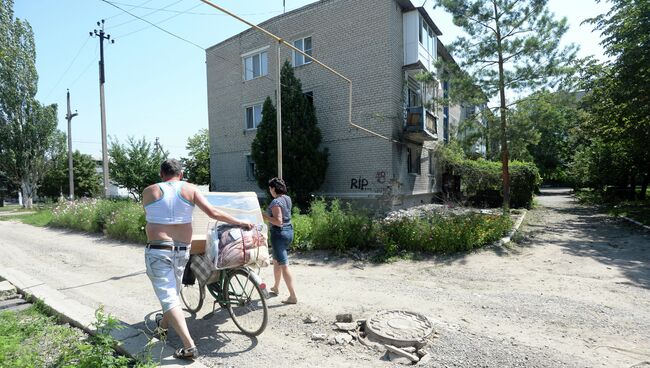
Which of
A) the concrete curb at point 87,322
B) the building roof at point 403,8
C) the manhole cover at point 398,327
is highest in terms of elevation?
the building roof at point 403,8

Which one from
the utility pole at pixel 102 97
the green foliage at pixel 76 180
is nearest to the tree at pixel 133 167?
the utility pole at pixel 102 97

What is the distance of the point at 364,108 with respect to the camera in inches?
629

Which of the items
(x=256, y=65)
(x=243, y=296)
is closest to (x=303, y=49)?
(x=256, y=65)

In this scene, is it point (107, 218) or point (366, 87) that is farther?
point (366, 87)

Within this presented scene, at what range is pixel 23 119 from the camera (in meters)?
29.9

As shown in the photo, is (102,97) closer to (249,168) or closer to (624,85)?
(249,168)

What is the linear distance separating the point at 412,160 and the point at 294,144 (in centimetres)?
622

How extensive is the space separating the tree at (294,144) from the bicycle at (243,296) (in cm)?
1126

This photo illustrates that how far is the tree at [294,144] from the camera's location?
15438 millimetres

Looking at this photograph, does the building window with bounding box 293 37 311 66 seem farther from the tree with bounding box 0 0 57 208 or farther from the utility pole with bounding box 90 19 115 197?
the tree with bounding box 0 0 57 208

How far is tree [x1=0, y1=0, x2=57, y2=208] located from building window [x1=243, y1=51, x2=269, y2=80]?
2172 cm

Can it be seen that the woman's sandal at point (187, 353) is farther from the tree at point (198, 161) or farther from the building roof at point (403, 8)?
the tree at point (198, 161)

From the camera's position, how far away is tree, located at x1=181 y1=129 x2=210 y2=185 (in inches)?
1217

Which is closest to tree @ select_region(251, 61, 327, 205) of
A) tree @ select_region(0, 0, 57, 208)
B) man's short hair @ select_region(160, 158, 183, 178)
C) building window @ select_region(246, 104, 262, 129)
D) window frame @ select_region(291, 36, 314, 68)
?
window frame @ select_region(291, 36, 314, 68)
